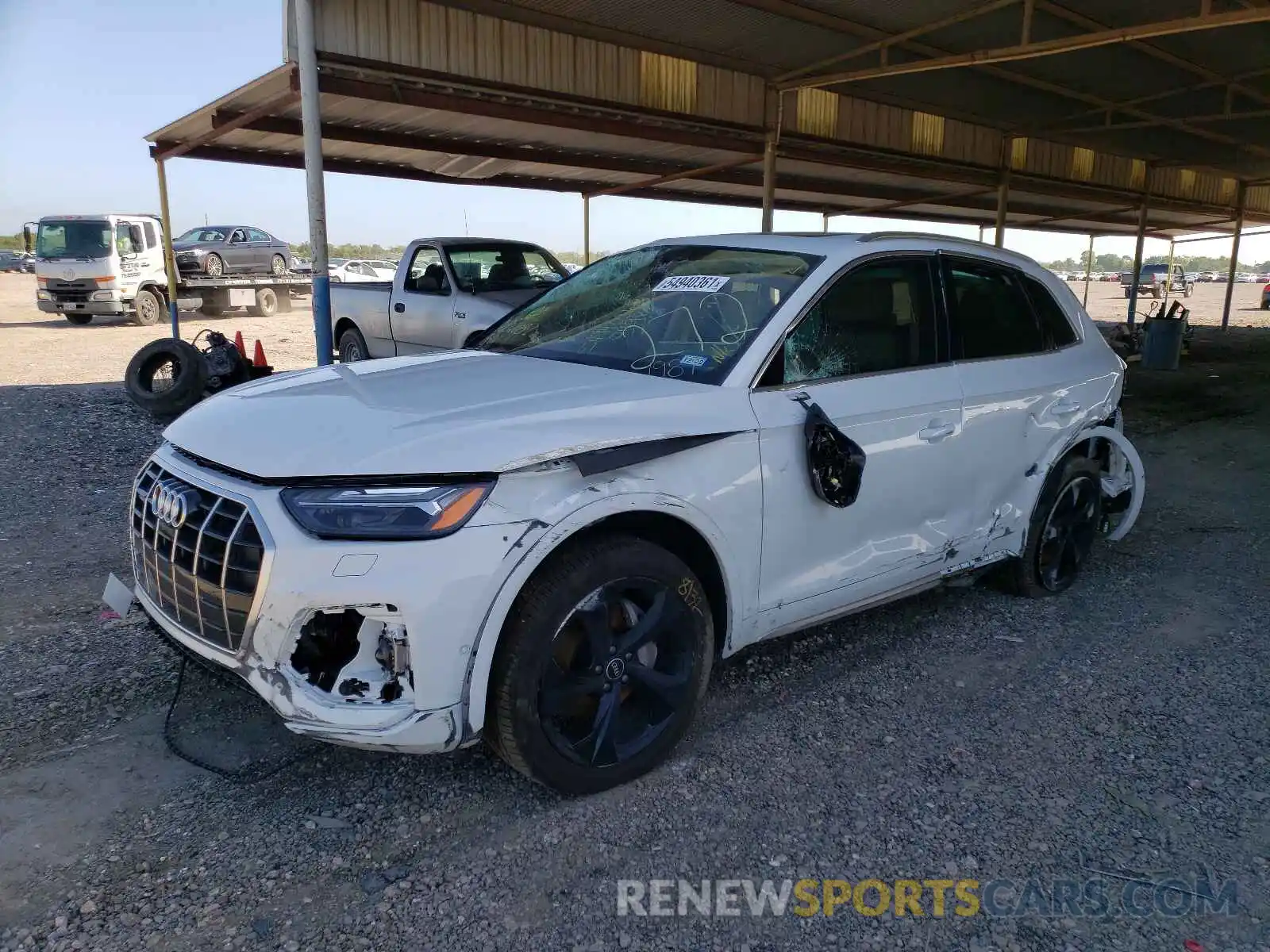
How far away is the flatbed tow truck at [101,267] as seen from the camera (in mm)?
19719

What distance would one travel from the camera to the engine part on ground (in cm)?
874

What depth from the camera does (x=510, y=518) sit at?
236cm

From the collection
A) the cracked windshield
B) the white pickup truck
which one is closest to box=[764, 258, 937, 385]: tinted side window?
the cracked windshield

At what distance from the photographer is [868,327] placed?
11.3ft

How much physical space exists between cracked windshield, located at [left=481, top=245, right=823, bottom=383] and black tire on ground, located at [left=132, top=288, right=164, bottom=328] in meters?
20.3

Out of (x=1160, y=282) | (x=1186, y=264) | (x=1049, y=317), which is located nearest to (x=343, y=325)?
(x=1049, y=317)

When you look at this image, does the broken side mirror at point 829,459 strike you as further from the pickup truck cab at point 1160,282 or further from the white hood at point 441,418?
the pickup truck cab at point 1160,282

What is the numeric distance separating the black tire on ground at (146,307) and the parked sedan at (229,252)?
1.06 m

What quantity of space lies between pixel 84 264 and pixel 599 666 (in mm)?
21602

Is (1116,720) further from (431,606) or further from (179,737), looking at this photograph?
(179,737)

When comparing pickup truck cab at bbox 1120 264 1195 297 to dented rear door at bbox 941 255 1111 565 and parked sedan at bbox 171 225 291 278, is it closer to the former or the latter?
parked sedan at bbox 171 225 291 278

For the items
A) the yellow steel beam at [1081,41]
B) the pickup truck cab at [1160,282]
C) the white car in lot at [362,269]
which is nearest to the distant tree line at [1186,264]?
the pickup truck cab at [1160,282]

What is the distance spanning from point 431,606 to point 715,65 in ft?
34.2

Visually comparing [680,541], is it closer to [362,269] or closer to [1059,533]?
[1059,533]
